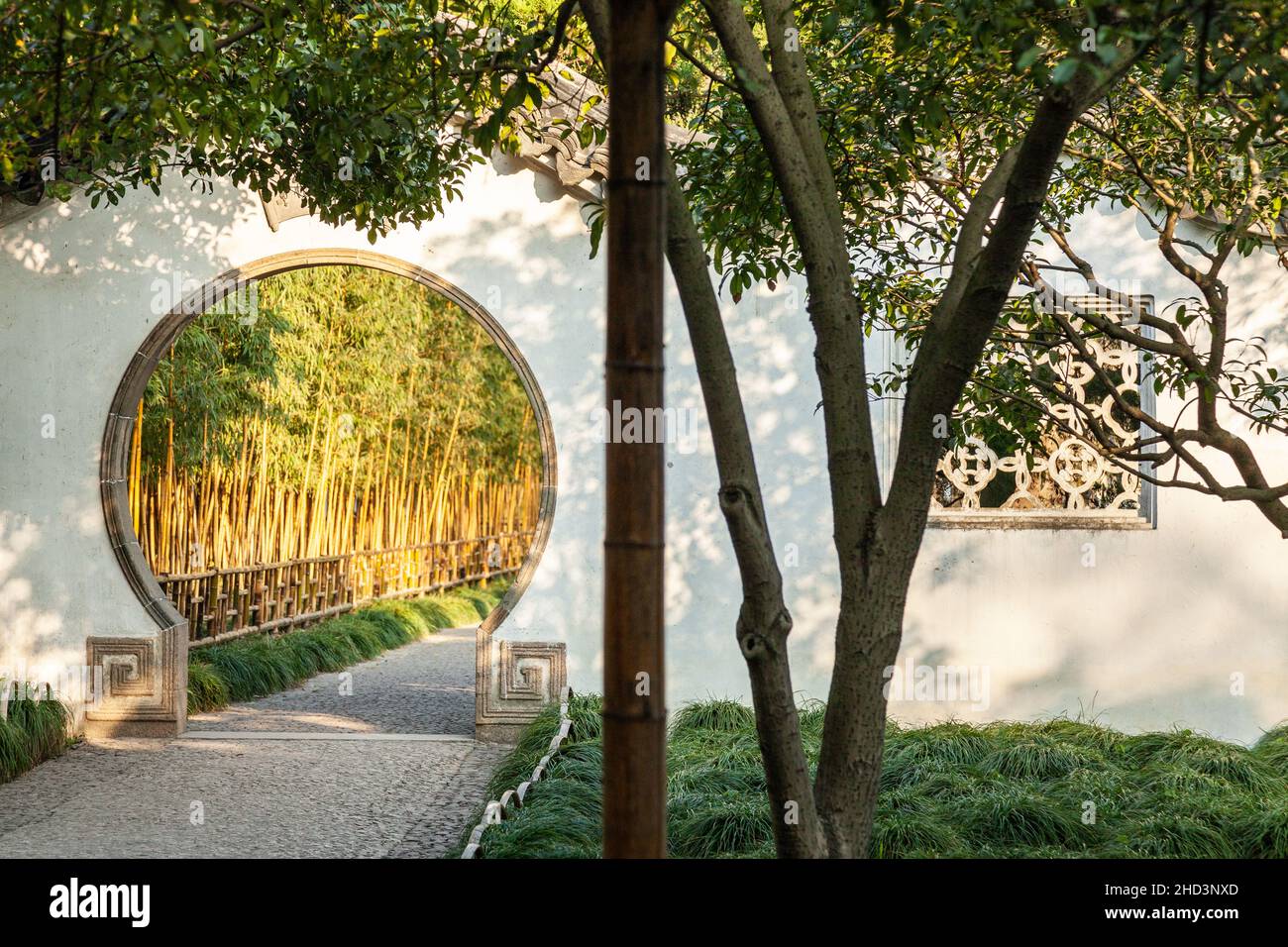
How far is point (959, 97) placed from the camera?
5102mm

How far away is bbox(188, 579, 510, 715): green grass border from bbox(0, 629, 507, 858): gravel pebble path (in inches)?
12.7

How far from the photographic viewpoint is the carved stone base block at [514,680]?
756 centimetres

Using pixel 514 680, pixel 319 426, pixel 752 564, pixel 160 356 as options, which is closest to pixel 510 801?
pixel 514 680

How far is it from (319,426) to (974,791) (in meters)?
8.09

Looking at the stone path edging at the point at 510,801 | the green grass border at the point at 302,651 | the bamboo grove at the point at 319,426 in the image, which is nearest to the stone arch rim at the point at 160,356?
the bamboo grove at the point at 319,426

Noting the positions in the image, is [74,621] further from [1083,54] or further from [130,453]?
[1083,54]

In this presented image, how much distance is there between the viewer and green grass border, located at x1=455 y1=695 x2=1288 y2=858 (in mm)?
5000

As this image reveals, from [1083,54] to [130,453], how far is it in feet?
25.2

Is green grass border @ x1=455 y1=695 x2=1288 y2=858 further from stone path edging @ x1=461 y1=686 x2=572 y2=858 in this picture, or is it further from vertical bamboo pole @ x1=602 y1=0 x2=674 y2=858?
vertical bamboo pole @ x1=602 y1=0 x2=674 y2=858

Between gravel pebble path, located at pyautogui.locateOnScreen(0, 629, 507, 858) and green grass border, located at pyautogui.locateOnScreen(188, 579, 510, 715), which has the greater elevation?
green grass border, located at pyautogui.locateOnScreen(188, 579, 510, 715)

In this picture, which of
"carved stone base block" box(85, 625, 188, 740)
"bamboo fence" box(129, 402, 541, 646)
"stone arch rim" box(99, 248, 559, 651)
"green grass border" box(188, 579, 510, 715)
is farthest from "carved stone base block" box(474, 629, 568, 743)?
"bamboo fence" box(129, 402, 541, 646)

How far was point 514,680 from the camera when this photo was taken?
764 centimetres

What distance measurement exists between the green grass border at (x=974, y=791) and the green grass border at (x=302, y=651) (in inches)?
116

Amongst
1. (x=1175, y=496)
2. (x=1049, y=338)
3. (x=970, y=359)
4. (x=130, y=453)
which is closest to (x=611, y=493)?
(x=970, y=359)
